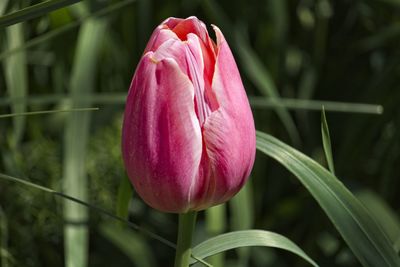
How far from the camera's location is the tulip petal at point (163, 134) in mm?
558

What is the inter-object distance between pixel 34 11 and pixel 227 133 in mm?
120

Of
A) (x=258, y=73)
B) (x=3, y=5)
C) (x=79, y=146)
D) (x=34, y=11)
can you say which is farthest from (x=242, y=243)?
(x=258, y=73)

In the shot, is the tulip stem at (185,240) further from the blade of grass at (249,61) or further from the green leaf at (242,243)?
the blade of grass at (249,61)

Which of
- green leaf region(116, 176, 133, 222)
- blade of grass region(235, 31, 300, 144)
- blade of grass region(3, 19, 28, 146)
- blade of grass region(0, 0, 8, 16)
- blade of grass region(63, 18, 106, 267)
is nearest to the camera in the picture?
green leaf region(116, 176, 133, 222)

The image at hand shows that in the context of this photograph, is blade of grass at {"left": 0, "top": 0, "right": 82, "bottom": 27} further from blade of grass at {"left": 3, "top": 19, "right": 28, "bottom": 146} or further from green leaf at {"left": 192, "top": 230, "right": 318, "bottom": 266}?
blade of grass at {"left": 3, "top": 19, "right": 28, "bottom": 146}

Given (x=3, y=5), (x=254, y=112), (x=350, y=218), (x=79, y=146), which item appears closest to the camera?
(x=350, y=218)

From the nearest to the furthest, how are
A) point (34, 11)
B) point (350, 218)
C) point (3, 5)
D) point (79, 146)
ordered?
point (34, 11), point (350, 218), point (3, 5), point (79, 146)

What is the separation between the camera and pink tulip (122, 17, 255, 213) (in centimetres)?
56

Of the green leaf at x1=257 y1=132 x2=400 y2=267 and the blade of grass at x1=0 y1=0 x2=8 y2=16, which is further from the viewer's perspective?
the blade of grass at x1=0 y1=0 x2=8 y2=16

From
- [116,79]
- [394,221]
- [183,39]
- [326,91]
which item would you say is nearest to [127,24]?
[116,79]

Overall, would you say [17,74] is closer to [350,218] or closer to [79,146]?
[79,146]

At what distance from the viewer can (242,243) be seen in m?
0.65

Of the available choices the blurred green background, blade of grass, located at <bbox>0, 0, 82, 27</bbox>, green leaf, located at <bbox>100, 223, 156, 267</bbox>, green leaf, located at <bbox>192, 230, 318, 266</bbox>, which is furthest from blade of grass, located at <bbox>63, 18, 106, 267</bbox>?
blade of grass, located at <bbox>0, 0, 82, 27</bbox>

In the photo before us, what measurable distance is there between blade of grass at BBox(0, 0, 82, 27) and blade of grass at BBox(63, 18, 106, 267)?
404 mm
